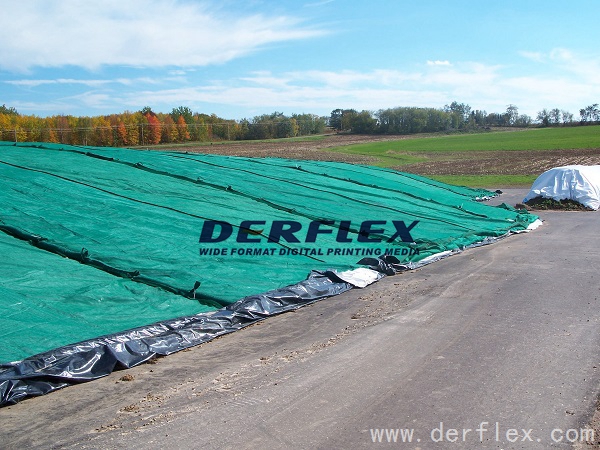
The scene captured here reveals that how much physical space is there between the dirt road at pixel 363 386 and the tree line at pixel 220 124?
121 feet

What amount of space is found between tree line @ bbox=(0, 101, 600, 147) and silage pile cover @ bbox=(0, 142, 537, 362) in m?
30.0

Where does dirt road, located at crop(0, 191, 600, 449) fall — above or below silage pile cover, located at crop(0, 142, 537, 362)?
below

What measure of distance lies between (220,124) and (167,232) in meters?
67.0

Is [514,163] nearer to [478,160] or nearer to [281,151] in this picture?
[478,160]

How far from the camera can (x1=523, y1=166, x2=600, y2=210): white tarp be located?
17.6 metres

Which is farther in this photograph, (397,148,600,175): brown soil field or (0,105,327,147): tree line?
(0,105,327,147): tree line

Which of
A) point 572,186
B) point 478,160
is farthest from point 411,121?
point 572,186

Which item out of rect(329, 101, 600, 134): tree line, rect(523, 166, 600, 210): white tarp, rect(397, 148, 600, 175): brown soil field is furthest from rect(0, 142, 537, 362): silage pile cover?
rect(329, 101, 600, 134): tree line

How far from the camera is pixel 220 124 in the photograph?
73688mm

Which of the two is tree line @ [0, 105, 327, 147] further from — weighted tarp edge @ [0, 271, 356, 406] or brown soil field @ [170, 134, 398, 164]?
weighted tarp edge @ [0, 271, 356, 406]

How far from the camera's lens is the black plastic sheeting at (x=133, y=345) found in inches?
184

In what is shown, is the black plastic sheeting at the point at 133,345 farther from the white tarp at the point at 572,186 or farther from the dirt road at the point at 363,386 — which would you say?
the white tarp at the point at 572,186

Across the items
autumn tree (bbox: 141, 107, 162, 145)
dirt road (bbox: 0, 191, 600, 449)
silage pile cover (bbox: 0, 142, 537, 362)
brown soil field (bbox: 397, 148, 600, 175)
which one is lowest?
dirt road (bbox: 0, 191, 600, 449)

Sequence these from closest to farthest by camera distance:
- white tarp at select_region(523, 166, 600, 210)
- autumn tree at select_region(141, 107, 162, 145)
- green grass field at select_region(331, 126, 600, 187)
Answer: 1. white tarp at select_region(523, 166, 600, 210)
2. green grass field at select_region(331, 126, 600, 187)
3. autumn tree at select_region(141, 107, 162, 145)
